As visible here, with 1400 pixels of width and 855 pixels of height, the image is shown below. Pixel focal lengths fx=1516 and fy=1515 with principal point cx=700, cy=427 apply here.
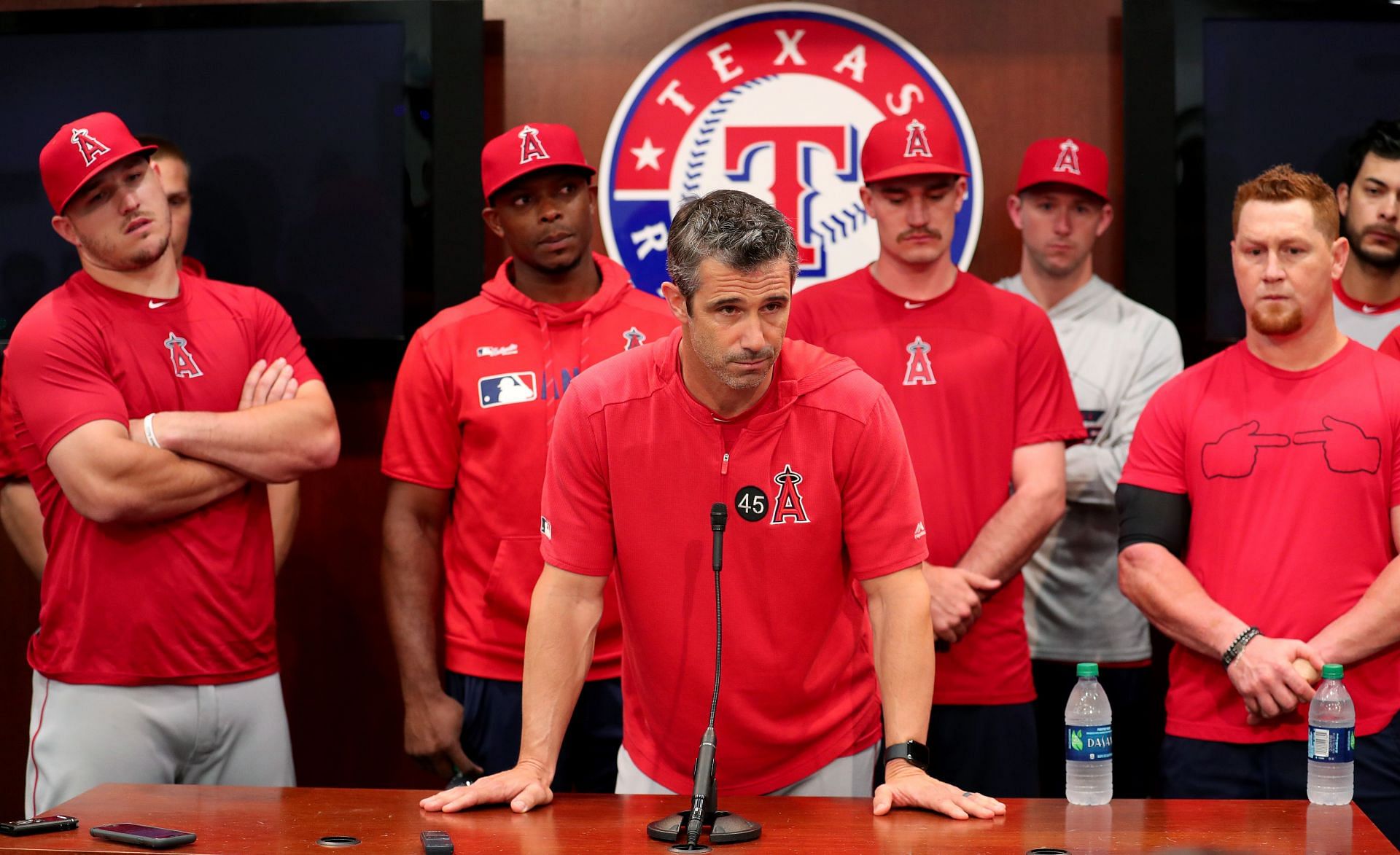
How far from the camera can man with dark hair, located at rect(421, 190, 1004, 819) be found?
8.95 feet

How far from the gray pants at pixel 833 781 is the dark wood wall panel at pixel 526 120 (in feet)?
Answer: 5.91

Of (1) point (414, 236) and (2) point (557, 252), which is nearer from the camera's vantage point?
(2) point (557, 252)

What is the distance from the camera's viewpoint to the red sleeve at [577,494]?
2.78 m

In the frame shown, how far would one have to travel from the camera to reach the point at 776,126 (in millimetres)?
4379

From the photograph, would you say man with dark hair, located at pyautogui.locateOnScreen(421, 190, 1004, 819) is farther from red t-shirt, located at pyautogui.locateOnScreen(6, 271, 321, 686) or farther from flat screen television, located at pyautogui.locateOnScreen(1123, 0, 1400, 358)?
flat screen television, located at pyautogui.locateOnScreen(1123, 0, 1400, 358)

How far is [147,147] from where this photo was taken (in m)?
3.52

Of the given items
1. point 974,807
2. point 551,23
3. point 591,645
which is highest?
point 551,23

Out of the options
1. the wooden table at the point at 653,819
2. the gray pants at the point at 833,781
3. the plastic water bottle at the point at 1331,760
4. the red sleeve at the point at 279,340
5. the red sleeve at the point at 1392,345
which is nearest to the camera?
the wooden table at the point at 653,819

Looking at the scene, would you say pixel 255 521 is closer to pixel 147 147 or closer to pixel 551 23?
pixel 147 147

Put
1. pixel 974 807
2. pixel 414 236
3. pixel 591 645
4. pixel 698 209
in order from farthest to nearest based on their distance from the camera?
pixel 414 236, pixel 591 645, pixel 698 209, pixel 974 807

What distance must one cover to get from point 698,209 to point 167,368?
157cm

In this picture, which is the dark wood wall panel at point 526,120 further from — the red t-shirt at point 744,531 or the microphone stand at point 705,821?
the microphone stand at point 705,821

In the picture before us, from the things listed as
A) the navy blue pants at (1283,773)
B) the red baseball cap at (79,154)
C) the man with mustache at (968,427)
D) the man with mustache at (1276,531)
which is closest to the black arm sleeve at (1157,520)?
the man with mustache at (1276,531)

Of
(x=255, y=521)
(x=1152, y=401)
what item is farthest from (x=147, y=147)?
(x=1152, y=401)
